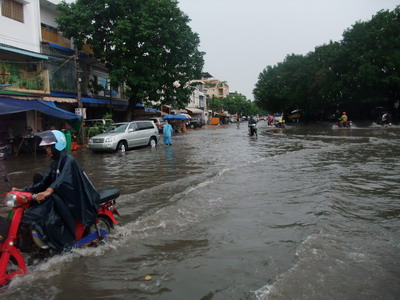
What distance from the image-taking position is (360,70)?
35344 millimetres

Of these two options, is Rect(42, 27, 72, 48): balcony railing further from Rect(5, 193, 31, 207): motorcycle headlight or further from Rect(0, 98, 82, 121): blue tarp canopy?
Rect(5, 193, 31, 207): motorcycle headlight

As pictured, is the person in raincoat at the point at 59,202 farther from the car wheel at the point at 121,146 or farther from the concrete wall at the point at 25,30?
the concrete wall at the point at 25,30

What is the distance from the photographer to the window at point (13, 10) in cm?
1845

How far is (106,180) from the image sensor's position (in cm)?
944

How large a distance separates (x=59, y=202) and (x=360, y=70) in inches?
1493

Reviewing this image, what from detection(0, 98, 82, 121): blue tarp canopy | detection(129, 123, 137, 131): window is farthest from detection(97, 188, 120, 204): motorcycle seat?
detection(129, 123, 137, 131): window

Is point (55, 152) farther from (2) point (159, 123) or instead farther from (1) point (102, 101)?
(2) point (159, 123)

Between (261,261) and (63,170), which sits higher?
(63,170)

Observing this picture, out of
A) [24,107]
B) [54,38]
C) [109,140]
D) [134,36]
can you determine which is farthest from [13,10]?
[109,140]

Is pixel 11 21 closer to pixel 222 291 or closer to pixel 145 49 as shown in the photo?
pixel 145 49

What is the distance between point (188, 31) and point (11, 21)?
1381cm

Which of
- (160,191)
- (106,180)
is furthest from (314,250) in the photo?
(106,180)

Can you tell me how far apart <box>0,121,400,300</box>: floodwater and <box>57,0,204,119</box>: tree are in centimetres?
1890

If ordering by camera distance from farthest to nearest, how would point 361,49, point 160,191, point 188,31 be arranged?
point 361,49
point 188,31
point 160,191
